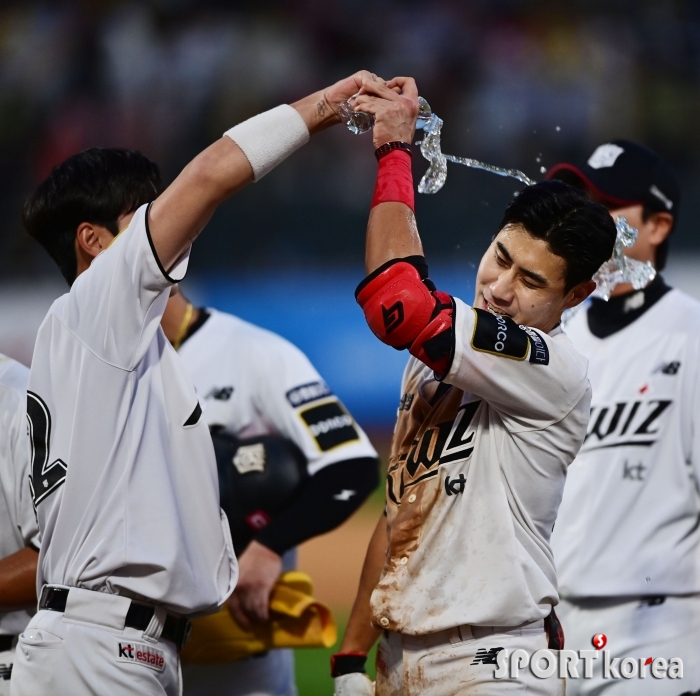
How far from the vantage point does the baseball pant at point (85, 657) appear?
2.35 m

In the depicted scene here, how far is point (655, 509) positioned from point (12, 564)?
2242mm

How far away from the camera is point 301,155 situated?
32.2 ft

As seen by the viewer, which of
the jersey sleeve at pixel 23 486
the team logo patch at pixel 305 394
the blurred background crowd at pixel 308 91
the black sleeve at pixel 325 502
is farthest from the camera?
the blurred background crowd at pixel 308 91

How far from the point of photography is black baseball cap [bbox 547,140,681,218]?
13.7 feet

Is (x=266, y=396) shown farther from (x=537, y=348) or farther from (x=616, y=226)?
(x=537, y=348)

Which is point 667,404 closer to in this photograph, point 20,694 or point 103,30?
point 20,694

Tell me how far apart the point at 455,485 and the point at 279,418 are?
4.69 feet

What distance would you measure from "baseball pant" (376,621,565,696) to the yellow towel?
1028 millimetres

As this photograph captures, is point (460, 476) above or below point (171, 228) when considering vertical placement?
below

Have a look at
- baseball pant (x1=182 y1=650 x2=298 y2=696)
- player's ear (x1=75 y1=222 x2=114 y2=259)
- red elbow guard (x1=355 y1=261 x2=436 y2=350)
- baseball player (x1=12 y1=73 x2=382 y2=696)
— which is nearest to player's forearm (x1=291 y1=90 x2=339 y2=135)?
baseball player (x1=12 y1=73 x2=382 y2=696)

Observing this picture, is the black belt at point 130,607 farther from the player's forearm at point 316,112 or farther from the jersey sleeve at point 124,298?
the player's forearm at point 316,112

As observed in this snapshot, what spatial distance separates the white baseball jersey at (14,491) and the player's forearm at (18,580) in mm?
60

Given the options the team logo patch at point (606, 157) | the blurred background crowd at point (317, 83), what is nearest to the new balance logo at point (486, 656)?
the team logo patch at point (606, 157)

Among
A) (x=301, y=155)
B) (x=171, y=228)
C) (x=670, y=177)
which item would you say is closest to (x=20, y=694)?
(x=171, y=228)
